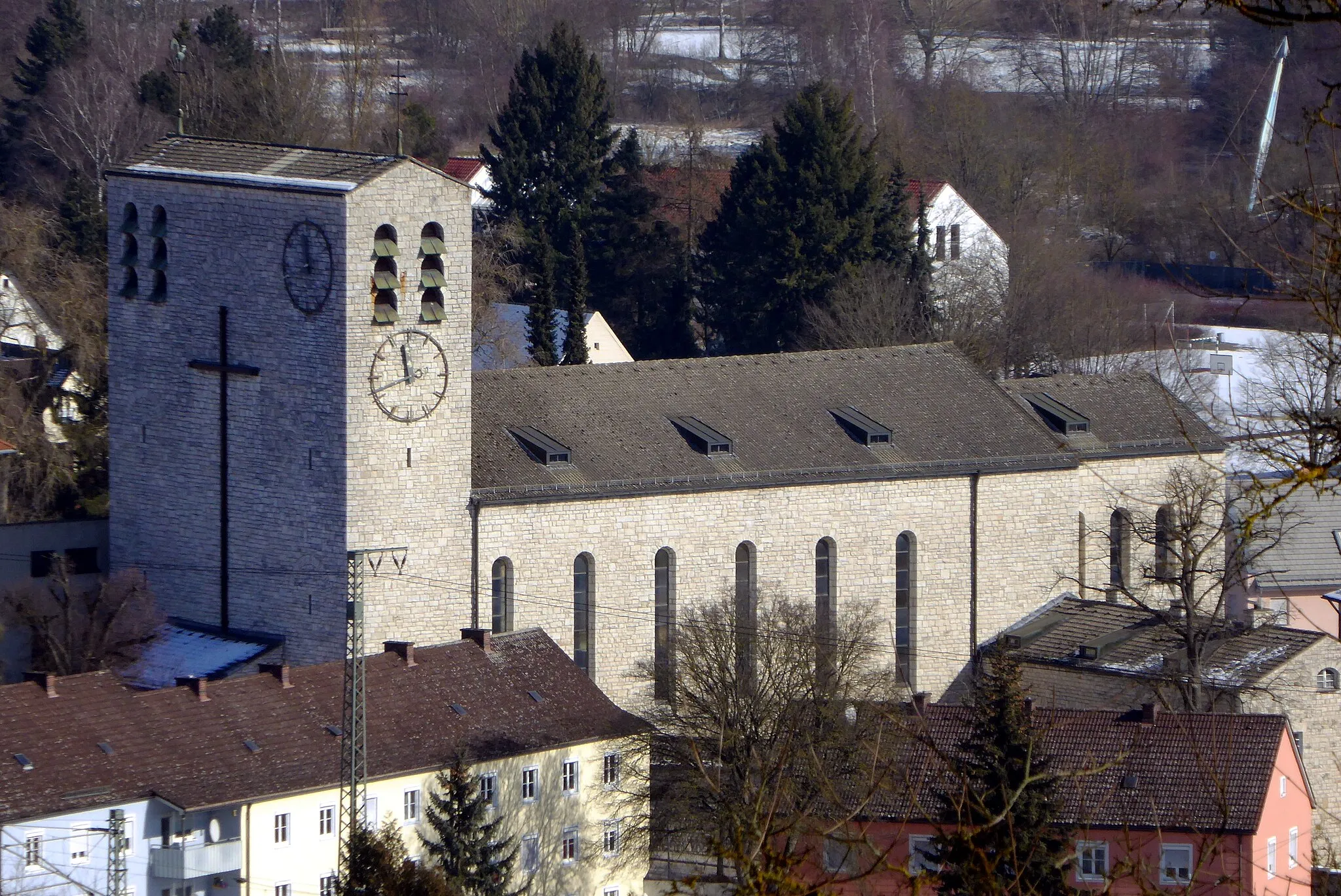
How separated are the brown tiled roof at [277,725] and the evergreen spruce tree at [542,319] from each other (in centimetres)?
1950

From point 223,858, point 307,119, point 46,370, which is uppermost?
point 307,119

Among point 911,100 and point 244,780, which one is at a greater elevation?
point 911,100

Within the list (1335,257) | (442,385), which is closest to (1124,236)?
(442,385)

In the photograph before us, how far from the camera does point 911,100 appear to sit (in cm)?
9869

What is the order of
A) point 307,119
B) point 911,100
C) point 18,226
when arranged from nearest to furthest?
point 18,226, point 307,119, point 911,100

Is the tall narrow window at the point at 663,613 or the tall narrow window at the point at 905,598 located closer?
the tall narrow window at the point at 663,613

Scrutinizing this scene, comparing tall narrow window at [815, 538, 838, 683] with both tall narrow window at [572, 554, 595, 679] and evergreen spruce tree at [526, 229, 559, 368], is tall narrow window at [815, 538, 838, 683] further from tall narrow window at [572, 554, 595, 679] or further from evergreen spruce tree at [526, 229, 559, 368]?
evergreen spruce tree at [526, 229, 559, 368]

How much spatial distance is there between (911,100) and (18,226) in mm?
52428

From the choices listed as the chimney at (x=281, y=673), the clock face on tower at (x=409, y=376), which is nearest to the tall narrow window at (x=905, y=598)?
the clock face on tower at (x=409, y=376)

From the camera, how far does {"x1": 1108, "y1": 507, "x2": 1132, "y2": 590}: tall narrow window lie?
42.7 meters

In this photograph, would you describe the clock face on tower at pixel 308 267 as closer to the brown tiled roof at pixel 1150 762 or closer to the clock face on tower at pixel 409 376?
the clock face on tower at pixel 409 376

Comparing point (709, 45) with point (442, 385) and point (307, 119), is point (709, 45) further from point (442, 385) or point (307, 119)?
point (442, 385)

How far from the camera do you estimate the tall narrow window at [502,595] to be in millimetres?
36812

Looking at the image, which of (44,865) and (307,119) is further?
(307,119)
